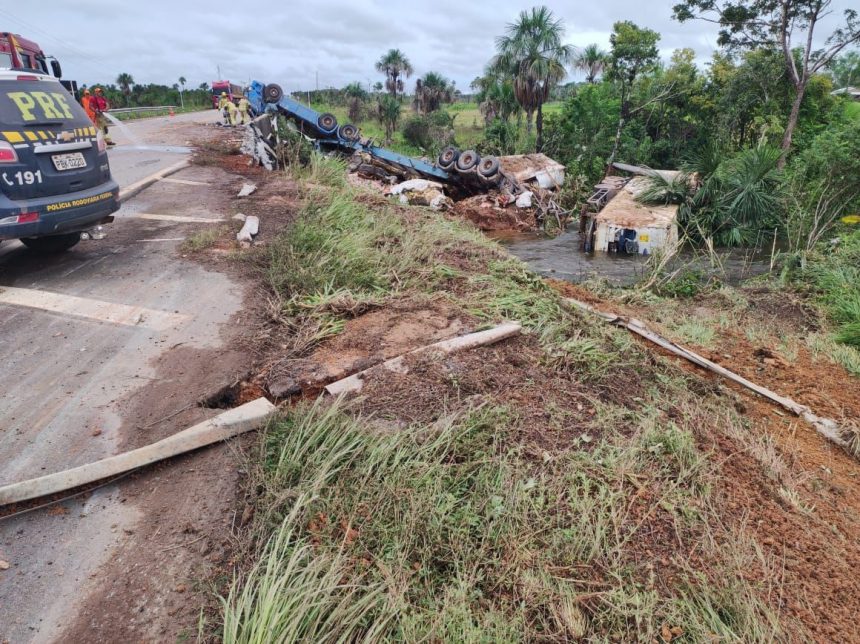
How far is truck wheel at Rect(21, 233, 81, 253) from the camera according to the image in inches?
245

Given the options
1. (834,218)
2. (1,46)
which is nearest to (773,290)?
(834,218)

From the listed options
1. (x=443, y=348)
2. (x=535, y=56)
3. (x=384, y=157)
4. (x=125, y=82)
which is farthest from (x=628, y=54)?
(x=125, y=82)

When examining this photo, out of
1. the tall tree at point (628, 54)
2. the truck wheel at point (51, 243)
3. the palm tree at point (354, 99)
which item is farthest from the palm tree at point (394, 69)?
the truck wheel at point (51, 243)

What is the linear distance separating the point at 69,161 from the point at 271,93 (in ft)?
42.2

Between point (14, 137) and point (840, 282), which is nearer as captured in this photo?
point (14, 137)

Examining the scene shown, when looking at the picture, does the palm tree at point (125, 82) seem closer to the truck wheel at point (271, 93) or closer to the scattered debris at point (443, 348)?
the truck wheel at point (271, 93)

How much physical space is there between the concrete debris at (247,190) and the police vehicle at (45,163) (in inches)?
147

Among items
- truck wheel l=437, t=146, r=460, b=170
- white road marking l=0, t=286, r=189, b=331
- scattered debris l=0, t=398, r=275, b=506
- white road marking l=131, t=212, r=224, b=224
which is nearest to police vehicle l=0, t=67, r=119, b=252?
white road marking l=0, t=286, r=189, b=331

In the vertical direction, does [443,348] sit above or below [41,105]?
below

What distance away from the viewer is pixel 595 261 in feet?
42.9

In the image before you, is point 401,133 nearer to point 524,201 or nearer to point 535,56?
point 535,56

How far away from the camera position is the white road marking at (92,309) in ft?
15.8

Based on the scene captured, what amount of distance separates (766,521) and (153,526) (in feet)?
12.0

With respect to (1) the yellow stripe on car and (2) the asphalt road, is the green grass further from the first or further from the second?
(1) the yellow stripe on car
